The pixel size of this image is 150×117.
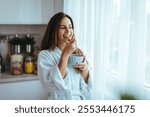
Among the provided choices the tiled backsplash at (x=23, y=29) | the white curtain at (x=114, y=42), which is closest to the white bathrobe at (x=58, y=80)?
the white curtain at (x=114, y=42)

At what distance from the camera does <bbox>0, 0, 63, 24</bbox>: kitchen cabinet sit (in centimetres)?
219

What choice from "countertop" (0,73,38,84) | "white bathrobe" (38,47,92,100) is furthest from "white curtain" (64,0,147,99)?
"countertop" (0,73,38,84)

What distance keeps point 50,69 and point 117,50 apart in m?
0.54

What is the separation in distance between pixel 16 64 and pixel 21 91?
28 cm

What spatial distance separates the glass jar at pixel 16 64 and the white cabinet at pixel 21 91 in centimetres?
14

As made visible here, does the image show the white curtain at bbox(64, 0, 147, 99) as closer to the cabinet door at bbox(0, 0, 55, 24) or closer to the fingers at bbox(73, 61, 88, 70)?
the fingers at bbox(73, 61, 88, 70)

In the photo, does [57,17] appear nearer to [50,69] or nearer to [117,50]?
[50,69]

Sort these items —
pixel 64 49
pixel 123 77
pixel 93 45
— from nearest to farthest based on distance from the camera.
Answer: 1. pixel 64 49
2. pixel 123 77
3. pixel 93 45

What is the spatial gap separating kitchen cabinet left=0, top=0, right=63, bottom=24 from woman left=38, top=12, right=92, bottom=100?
1.07 meters

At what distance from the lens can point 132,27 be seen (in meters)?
1.39

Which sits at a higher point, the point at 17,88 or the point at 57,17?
the point at 57,17

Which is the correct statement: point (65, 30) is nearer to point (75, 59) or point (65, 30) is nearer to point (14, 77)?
point (75, 59)

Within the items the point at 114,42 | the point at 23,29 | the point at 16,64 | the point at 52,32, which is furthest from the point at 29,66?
the point at 52,32

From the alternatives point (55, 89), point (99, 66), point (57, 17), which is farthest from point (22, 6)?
point (55, 89)
